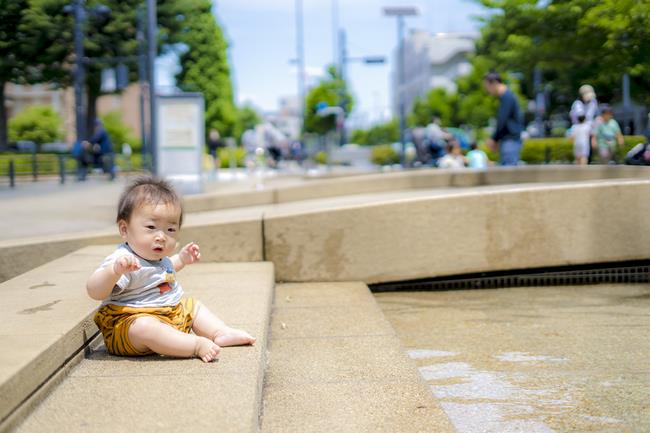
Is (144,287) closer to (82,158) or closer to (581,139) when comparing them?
(581,139)

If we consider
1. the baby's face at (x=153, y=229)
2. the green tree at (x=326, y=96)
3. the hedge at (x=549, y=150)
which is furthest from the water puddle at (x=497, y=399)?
the green tree at (x=326, y=96)

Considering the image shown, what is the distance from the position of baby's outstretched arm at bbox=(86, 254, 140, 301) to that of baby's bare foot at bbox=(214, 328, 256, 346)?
0.48 meters

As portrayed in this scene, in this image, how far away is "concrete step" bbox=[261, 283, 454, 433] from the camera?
3.03m

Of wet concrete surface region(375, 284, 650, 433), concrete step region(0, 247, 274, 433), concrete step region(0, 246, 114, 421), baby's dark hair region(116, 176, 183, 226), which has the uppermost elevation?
baby's dark hair region(116, 176, 183, 226)

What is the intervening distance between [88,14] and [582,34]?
6575 mm

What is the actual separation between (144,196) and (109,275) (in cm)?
35

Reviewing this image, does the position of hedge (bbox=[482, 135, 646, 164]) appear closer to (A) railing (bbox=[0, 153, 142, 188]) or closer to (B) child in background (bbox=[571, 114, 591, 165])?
(B) child in background (bbox=[571, 114, 591, 165])

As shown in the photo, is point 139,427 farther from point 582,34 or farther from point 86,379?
point 582,34

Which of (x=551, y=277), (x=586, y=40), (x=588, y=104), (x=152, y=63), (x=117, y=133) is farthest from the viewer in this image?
(x=117, y=133)

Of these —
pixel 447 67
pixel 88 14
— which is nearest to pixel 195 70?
pixel 447 67

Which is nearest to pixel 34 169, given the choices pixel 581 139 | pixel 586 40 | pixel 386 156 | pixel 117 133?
pixel 581 139

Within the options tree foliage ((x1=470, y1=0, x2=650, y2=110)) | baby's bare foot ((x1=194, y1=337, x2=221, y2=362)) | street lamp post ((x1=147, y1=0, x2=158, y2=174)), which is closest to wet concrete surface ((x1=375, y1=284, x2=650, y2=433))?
baby's bare foot ((x1=194, y1=337, x2=221, y2=362))

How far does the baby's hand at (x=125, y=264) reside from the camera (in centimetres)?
344

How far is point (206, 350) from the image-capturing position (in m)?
3.47
